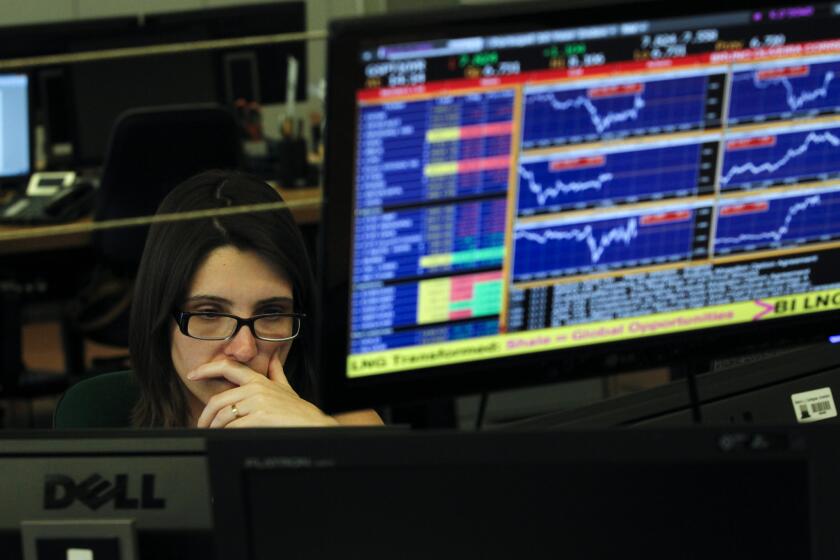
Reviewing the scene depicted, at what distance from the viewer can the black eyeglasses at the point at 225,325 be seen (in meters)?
1.67

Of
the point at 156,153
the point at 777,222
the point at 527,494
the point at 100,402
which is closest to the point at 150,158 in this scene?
the point at 156,153

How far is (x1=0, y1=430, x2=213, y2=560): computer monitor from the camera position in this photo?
0.99 m

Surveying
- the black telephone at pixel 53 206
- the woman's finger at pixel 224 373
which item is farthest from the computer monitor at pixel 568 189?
the black telephone at pixel 53 206

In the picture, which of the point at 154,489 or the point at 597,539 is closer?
the point at 597,539

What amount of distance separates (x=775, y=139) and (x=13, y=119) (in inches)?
147

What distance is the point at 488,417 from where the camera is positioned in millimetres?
3768

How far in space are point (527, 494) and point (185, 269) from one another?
2.96 feet

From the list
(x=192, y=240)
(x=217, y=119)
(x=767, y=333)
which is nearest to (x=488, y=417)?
(x=217, y=119)

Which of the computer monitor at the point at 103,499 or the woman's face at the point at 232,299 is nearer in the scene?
the computer monitor at the point at 103,499

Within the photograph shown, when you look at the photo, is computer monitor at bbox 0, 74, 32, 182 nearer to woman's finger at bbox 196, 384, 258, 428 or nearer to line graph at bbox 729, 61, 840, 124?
woman's finger at bbox 196, 384, 258, 428

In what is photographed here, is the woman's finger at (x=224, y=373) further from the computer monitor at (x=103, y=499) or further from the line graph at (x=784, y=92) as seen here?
the line graph at (x=784, y=92)

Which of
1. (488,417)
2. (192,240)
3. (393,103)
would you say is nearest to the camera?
(393,103)

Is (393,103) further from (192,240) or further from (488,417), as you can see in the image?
(488,417)

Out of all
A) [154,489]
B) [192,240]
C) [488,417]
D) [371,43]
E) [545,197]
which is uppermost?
[371,43]
